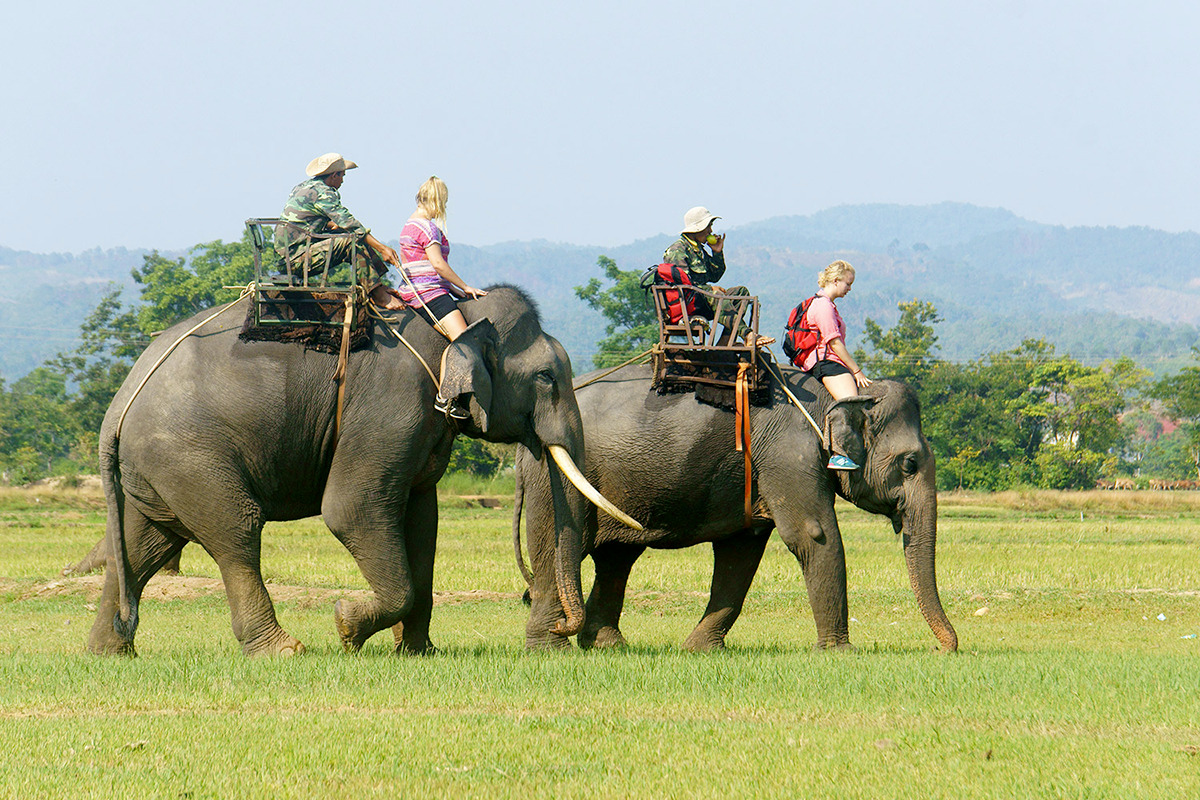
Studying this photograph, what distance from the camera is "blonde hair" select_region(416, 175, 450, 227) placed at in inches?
420

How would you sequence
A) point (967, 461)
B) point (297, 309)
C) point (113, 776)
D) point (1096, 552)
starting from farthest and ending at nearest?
point (967, 461), point (1096, 552), point (297, 309), point (113, 776)

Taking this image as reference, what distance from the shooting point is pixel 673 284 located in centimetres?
1195

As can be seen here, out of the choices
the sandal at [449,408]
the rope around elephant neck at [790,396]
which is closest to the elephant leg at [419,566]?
the sandal at [449,408]

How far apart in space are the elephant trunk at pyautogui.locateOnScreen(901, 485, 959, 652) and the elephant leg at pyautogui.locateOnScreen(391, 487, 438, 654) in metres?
3.98

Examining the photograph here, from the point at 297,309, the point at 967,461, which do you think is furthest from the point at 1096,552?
the point at 967,461

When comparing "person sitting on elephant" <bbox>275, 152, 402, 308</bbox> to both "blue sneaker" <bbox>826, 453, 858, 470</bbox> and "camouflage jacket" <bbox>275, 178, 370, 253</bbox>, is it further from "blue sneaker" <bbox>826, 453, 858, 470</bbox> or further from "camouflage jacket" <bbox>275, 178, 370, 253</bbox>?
"blue sneaker" <bbox>826, 453, 858, 470</bbox>

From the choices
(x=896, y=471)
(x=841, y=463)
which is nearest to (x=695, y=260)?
(x=841, y=463)

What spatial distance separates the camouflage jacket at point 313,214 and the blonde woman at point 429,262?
423mm

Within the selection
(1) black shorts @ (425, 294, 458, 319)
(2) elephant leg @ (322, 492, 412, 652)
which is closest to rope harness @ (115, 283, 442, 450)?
(1) black shorts @ (425, 294, 458, 319)

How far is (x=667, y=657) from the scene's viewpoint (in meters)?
10.3

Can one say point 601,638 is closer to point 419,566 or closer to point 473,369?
point 419,566

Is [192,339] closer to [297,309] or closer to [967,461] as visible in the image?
[297,309]

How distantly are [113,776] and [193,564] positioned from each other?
19.7 m

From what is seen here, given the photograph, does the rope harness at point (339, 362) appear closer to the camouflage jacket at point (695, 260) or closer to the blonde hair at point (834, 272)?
the camouflage jacket at point (695, 260)
